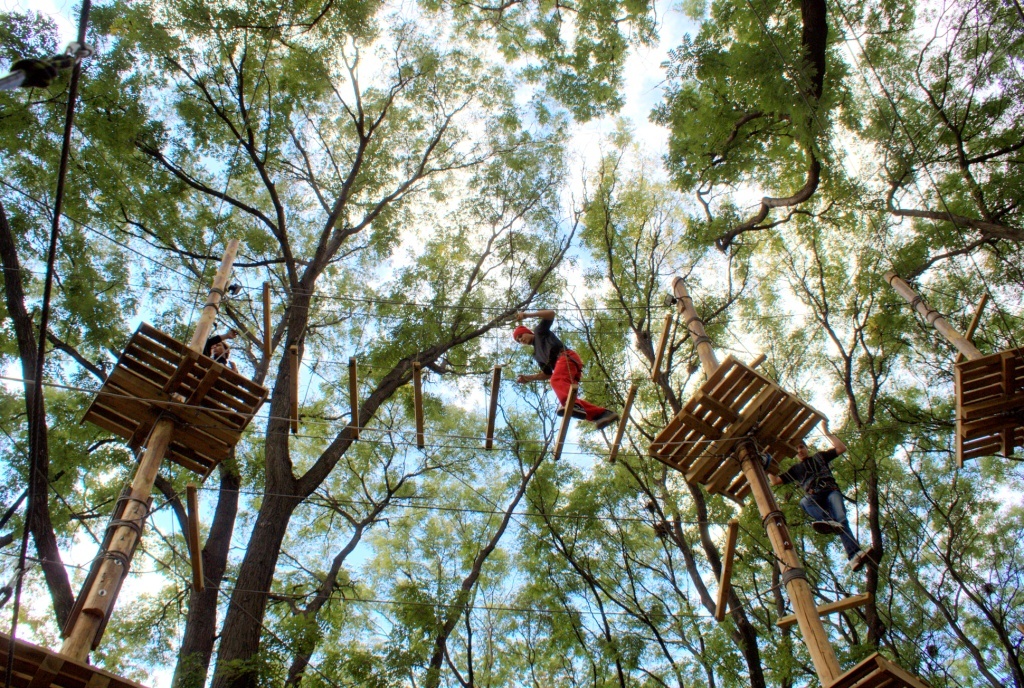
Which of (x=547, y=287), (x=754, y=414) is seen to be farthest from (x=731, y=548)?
(x=547, y=287)

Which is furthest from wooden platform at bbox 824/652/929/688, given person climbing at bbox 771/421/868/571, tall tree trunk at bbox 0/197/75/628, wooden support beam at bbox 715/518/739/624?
tall tree trunk at bbox 0/197/75/628

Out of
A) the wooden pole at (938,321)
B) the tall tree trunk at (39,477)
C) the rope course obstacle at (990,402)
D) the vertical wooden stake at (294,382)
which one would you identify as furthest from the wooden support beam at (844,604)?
the tall tree trunk at (39,477)

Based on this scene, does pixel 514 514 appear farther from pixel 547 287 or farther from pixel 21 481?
pixel 21 481

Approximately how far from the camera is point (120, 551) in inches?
206

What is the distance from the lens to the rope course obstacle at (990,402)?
6.57m

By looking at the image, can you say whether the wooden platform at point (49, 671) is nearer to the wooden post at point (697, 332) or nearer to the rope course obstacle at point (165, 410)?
the rope course obstacle at point (165, 410)

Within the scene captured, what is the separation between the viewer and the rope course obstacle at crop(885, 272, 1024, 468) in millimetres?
6574

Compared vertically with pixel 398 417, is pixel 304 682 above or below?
below

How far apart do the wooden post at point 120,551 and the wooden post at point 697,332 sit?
16.3 ft

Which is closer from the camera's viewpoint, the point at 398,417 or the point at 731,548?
the point at 731,548

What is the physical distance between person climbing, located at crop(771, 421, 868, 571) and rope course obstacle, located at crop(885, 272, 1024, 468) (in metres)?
1.22

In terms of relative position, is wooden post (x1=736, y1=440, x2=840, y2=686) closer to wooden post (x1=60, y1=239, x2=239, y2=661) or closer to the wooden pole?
the wooden pole

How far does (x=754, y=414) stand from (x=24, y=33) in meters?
11.2

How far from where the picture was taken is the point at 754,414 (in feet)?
21.2
